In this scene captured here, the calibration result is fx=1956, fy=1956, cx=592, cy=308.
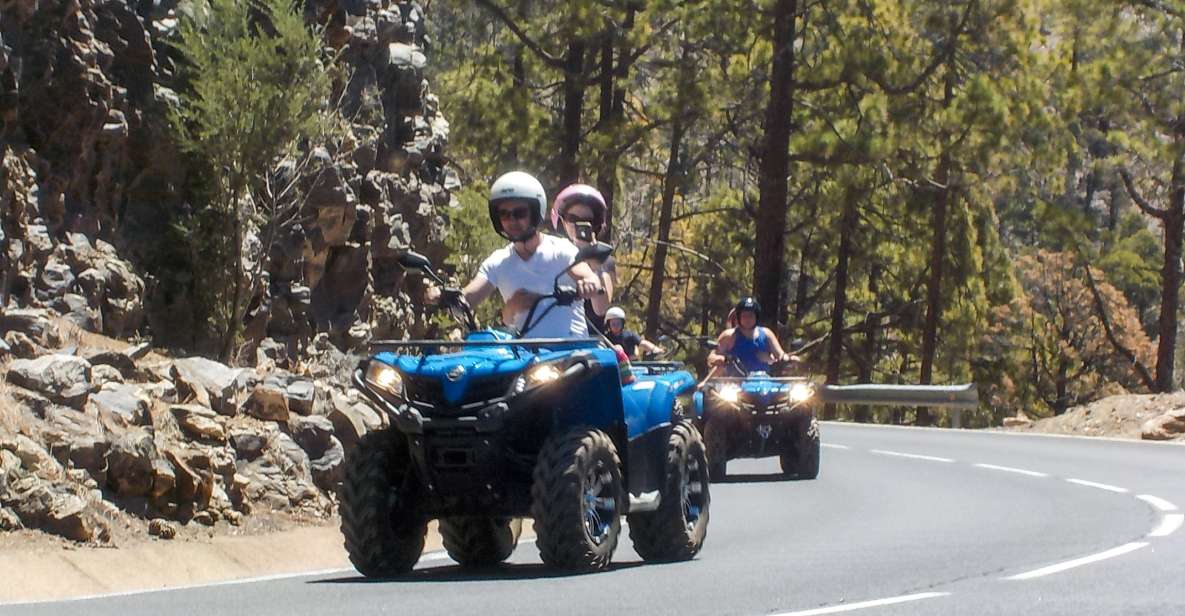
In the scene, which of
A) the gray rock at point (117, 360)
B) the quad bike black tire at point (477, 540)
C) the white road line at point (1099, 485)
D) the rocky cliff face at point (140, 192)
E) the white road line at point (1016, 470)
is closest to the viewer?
the quad bike black tire at point (477, 540)

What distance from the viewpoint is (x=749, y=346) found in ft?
71.0

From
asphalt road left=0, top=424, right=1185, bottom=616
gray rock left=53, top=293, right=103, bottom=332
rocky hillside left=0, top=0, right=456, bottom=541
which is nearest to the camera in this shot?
asphalt road left=0, top=424, right=1185, bottom=616

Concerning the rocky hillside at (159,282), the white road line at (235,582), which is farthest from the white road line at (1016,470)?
the white road line at (235,582)

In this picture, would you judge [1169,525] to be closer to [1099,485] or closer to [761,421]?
[1099,485]

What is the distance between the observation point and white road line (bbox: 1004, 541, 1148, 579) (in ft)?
32.8

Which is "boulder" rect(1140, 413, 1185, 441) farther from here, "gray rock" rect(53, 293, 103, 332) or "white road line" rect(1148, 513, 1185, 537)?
"gray rock" rect(53, 293, 103, 332)

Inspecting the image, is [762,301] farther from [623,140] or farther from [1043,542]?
[1043,542]

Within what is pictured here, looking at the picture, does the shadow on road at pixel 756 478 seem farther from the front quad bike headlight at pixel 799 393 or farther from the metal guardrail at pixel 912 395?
Answer: the metal guardrail at pixel 912 395

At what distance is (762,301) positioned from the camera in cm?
3397

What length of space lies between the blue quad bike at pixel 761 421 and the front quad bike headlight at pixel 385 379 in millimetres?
10604

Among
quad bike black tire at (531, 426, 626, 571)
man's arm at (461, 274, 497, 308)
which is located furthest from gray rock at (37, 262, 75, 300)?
quad bike black tire at (531, 426, 626, 571)

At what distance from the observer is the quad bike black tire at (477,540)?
11180 millimetres

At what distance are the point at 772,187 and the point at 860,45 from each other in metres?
2.88

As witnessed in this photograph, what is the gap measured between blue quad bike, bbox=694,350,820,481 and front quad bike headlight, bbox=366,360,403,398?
10604 mm
